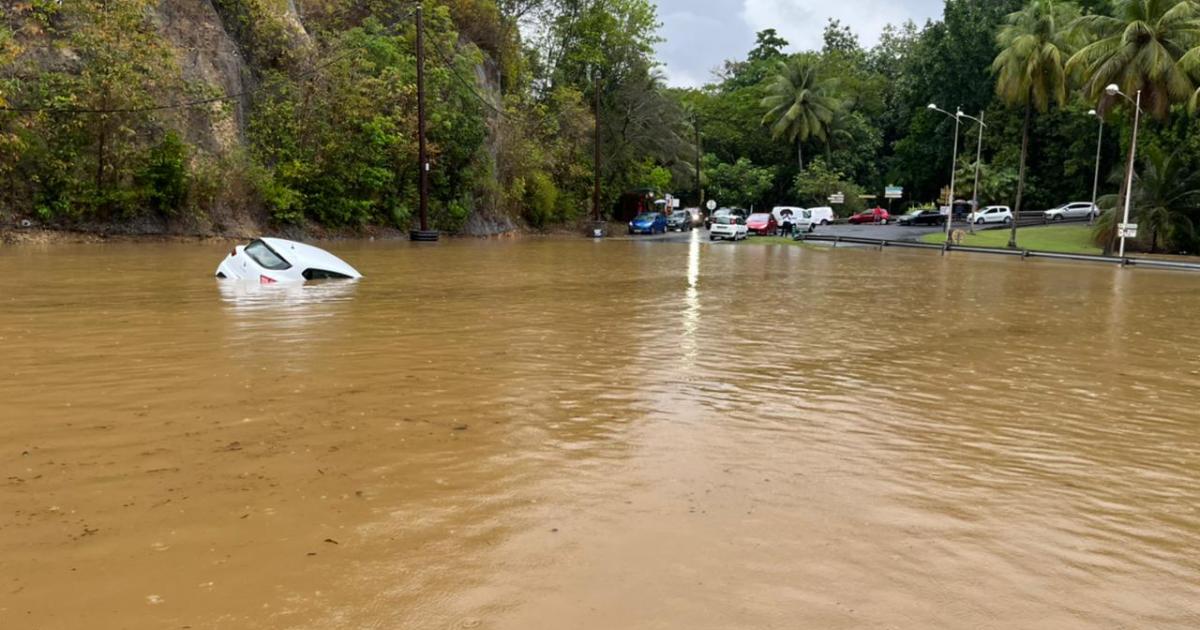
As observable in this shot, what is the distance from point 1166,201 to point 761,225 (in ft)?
69.9

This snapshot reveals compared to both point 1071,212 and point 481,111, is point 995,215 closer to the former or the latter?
point 1071,212

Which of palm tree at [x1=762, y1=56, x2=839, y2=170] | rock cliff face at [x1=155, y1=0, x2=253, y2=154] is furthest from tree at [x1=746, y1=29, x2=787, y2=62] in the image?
rock cliff face at [x1=155, y1=0, x2=253, y2=154]

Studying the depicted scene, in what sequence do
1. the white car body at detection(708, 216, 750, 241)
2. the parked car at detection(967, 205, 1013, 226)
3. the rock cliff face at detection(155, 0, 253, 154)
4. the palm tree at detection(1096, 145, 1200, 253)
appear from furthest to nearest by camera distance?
the parked car at detection(967, 205, 1013, 226) → the white car body at detection(708, 216, 750, 241) → the palm tree at detection(1096, 145, 1200, 253) → the rock cliff face at detection(155, 0, 253, 154)

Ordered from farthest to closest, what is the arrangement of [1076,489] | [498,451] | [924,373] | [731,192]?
[731,192], [924,373], [498,451], [1076,489]

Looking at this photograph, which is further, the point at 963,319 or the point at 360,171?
the point at 360,171

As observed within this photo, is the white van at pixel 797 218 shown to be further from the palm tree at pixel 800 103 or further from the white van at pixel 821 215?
the palm tree at pixel 800 103

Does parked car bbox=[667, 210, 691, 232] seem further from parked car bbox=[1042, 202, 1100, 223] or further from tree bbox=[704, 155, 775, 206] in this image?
parked car bbox=[1042, 202, 1100, 223]

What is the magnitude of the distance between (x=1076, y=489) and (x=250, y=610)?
4730 millimetres

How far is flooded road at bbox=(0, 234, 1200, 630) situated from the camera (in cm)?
371

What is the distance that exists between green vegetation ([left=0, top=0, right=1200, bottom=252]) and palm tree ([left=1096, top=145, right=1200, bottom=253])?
11 cm

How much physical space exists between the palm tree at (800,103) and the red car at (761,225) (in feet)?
90.2

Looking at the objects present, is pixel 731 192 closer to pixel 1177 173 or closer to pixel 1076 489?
pixel 1177 173

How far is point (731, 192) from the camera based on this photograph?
279 feet

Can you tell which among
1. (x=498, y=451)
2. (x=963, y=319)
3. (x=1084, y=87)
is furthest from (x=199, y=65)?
(x=1084, y=87)
